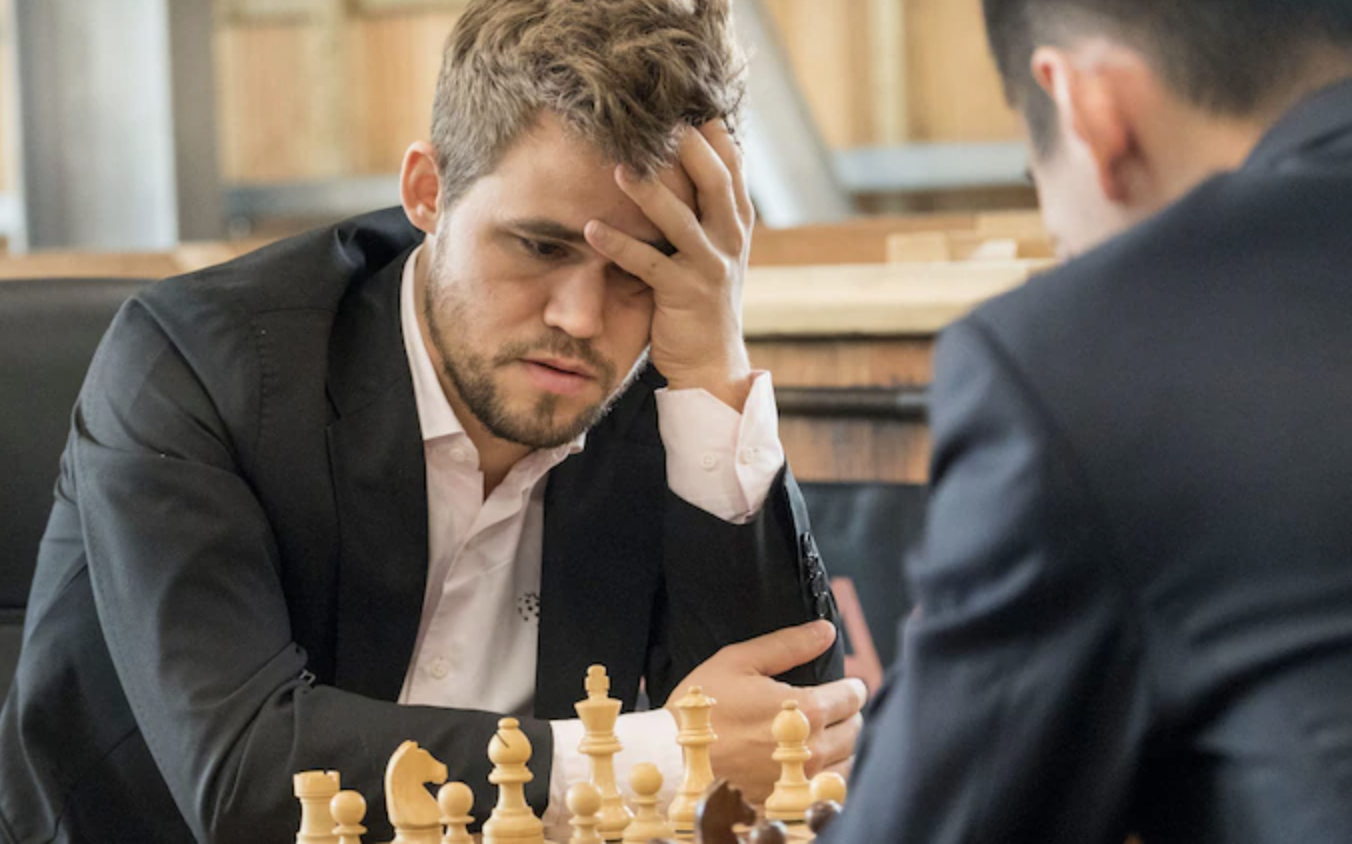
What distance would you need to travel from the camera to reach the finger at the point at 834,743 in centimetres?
147

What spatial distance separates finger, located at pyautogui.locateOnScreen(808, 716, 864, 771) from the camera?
1473 mm

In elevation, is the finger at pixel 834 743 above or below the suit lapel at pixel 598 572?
below

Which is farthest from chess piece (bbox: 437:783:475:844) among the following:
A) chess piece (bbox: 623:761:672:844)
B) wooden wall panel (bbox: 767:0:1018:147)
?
wooden wall panel (bbox: 767:0:1018:147)

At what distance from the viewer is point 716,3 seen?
1714mm

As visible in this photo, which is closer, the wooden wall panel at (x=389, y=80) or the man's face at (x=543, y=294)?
the man's face at (x=543, y=294)

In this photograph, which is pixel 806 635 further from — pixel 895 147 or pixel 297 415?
pixel 895 147

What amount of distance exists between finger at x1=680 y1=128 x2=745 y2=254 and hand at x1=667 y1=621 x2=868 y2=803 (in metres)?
0.39

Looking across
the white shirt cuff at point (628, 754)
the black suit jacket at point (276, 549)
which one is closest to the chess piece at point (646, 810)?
the white shirt cuff at point (628, 754)

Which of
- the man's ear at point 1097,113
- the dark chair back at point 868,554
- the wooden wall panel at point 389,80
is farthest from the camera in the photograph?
the wooden wall panel at point 389,80

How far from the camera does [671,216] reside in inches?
63.1

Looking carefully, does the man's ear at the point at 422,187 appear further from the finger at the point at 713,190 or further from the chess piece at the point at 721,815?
the chess piece at the point at 721,815

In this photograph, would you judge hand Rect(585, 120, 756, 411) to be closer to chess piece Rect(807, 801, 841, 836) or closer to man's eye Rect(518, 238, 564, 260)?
man's eye Rect(518, 238, 564, 260)

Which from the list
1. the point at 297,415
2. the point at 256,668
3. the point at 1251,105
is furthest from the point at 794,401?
the point at 1251,105

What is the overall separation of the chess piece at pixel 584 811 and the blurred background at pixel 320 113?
427 centimetres
